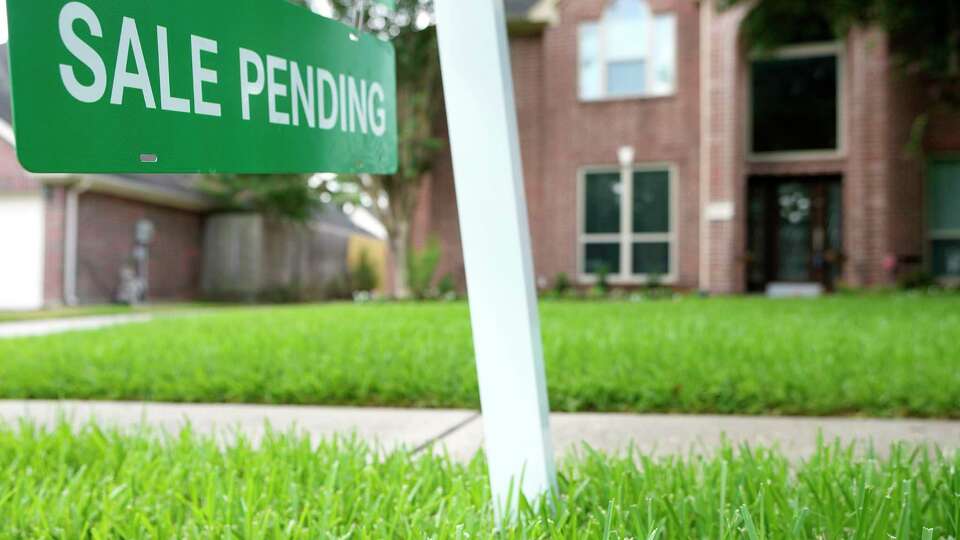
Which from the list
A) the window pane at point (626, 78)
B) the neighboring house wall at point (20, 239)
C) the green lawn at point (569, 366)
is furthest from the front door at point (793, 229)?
the neighboring house wall at point (20, 239)

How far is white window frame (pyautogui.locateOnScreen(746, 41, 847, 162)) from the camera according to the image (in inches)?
551

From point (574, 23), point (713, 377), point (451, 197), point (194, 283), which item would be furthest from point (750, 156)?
point (194, 283)

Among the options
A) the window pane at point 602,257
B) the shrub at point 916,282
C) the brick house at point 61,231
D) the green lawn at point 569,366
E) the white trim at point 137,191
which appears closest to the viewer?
the green lawn at point 569,366

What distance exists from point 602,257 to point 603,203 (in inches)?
39.0

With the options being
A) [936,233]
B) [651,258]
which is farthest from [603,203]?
[936,233]

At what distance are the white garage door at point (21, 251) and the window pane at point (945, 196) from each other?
1593cm

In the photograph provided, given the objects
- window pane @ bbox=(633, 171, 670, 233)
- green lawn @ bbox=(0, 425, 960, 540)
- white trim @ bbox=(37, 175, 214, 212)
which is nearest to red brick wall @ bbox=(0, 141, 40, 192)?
white trim @ bbox=(37, 175, 214, 212)

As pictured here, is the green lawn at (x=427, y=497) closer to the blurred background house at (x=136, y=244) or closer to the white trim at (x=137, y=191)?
the blurred background house at (x=136, y=244)

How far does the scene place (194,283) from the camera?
2030cm

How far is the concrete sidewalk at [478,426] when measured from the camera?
→ 108 inches

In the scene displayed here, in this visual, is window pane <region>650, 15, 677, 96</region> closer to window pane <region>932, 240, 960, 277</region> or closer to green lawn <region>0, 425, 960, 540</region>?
window pane <region>932, 240, 960, 277</region>

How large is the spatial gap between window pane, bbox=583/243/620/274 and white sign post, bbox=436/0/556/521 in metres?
13.4

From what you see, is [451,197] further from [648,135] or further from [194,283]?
[194,283]

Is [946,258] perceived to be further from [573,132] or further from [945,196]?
[573,132]
